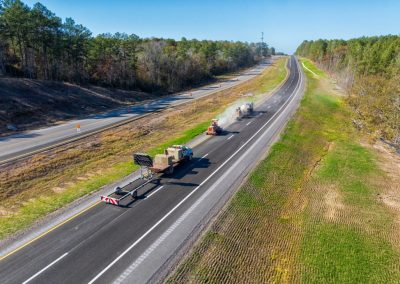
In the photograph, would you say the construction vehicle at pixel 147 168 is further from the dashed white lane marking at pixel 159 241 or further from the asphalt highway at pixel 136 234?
the dashed white lane marking at pixel 159 241

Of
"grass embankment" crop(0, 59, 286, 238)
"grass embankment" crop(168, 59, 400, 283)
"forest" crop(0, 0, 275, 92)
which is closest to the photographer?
"grass embankment" crop(168, 59, 400, 283)

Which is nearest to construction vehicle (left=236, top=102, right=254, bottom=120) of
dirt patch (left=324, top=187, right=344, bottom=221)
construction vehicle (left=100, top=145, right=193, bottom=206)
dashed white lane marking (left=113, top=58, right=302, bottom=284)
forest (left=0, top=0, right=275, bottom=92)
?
construction vehicle (left=100, top=145, right=193, bottom=206)

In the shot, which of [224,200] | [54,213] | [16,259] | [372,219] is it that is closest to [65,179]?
[54,213]

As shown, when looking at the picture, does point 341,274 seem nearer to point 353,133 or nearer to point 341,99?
point 353,133

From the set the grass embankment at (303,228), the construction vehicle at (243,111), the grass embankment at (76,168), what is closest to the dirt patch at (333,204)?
the grass embankment at (303,228)

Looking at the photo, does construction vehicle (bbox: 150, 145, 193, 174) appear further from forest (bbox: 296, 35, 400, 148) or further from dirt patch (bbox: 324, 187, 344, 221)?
forest (bbox: 296, 35, 400, 148)
